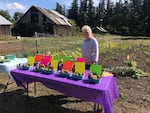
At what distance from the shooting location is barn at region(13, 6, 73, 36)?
48.4 meters

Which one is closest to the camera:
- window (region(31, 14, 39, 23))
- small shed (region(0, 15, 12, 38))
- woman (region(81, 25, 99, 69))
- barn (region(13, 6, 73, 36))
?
woman (region(81, 25, 99, 69))

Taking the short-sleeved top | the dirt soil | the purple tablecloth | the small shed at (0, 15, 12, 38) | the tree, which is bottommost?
the dirt soil

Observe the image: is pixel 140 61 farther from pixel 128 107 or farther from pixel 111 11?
pixel 111 11

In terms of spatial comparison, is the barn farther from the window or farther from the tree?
the tree

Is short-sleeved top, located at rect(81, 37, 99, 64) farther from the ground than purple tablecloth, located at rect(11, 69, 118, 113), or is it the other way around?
short-sleeved top, located at rect(81, 37, 99, 64)

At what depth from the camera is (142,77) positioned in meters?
8.16

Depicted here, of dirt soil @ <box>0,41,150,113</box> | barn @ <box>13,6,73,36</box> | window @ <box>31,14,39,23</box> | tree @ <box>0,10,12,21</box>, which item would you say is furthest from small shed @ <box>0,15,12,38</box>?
tree @ <box>0,10,12,21</box>

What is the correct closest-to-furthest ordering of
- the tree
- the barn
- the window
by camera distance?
the barn → the window → the tree

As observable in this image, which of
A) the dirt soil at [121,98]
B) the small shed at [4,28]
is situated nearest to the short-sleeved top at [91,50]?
the dirt soil at [121,98]

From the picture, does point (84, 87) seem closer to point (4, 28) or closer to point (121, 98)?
point (121, 98)

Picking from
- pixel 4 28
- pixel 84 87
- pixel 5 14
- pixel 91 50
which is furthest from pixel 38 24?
pixel 84 87

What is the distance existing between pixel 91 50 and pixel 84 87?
134cm

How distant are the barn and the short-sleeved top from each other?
42139mm

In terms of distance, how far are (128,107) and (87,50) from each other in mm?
1474
